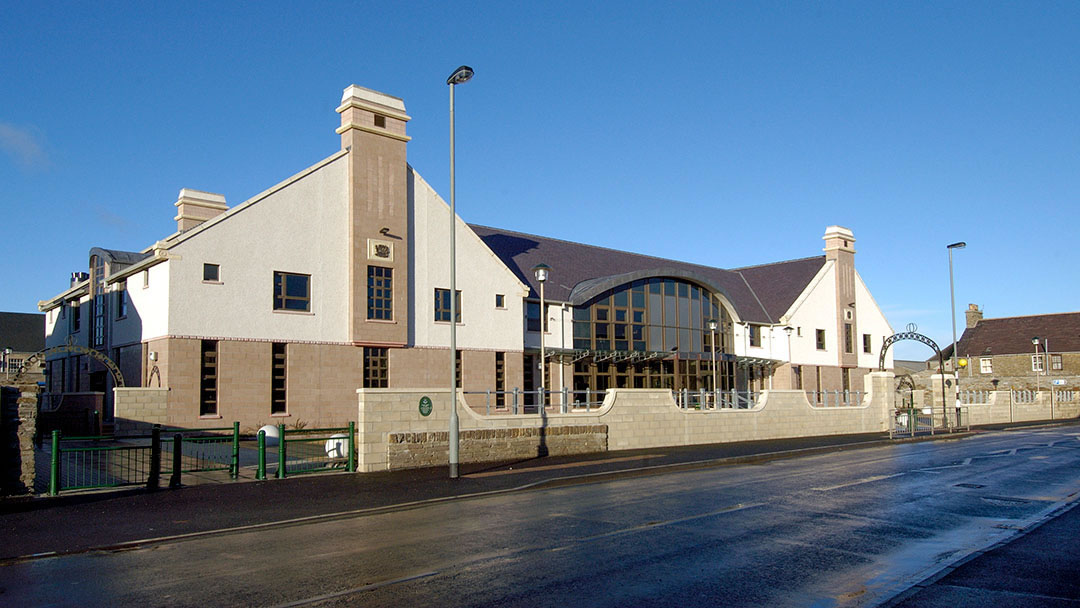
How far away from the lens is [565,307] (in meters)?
39.0

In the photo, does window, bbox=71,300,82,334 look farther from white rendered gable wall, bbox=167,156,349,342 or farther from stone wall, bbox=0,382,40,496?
stone wall, bbox=0,382,40,496

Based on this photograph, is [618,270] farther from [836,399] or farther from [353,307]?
[353,307]

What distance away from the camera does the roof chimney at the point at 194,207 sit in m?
37.5

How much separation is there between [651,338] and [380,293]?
54.7 ft

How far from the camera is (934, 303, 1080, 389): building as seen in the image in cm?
6700

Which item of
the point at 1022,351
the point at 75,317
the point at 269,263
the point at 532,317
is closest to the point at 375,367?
the point at 269,263

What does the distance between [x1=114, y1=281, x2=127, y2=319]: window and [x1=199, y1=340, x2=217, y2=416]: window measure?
607 cm

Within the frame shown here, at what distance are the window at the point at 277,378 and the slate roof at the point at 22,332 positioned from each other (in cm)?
5054

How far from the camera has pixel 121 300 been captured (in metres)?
31.8

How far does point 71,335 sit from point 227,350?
1597cm

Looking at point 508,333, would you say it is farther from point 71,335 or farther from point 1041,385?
point 1041,385

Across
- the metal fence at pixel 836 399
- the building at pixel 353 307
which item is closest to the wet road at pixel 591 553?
the building at pixel 353 307

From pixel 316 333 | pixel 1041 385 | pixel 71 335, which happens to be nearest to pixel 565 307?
pixel 316 333

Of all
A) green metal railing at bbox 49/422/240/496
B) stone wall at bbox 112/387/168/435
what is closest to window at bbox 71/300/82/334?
stone wall at bbox 112/387/168/435
